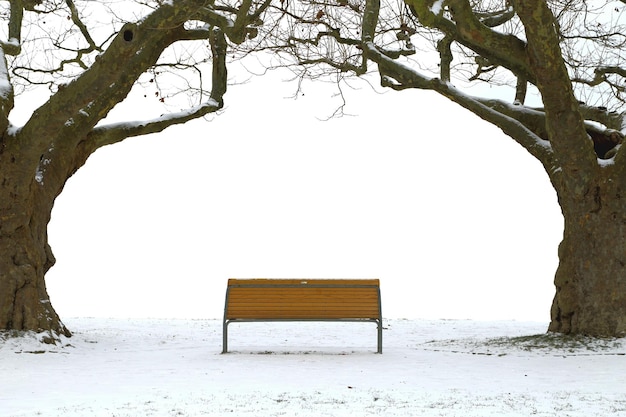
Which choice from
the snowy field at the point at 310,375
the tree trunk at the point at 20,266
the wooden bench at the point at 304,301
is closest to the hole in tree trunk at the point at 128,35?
the tree trunk at the point at 20,266

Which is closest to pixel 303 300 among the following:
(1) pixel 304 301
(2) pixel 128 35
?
(1) pixel 304 301

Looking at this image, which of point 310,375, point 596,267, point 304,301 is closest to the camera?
point 310,375

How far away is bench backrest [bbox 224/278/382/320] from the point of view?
10.3m

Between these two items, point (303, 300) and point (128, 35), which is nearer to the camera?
point (128, 35)

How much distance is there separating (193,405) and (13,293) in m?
5.95

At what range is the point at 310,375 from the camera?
7.92m

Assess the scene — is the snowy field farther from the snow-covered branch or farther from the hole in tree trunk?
the hole in tree trunk

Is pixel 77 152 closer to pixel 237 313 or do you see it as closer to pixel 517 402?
pixel 237 313

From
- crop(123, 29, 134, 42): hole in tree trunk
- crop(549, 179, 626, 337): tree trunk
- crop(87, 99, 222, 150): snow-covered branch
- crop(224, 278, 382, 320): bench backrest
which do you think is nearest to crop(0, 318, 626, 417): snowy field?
crop(549, 179, 626, 337): tree trunk

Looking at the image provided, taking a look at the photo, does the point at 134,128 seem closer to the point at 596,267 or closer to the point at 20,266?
the point at 20,266

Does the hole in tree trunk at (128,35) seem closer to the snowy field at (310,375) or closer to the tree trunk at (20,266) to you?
the tree trunk at (20,266)

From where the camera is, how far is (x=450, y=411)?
592 centimetres

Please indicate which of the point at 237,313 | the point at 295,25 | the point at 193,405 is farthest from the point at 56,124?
the point at 193,405

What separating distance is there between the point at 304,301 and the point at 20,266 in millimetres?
4021
